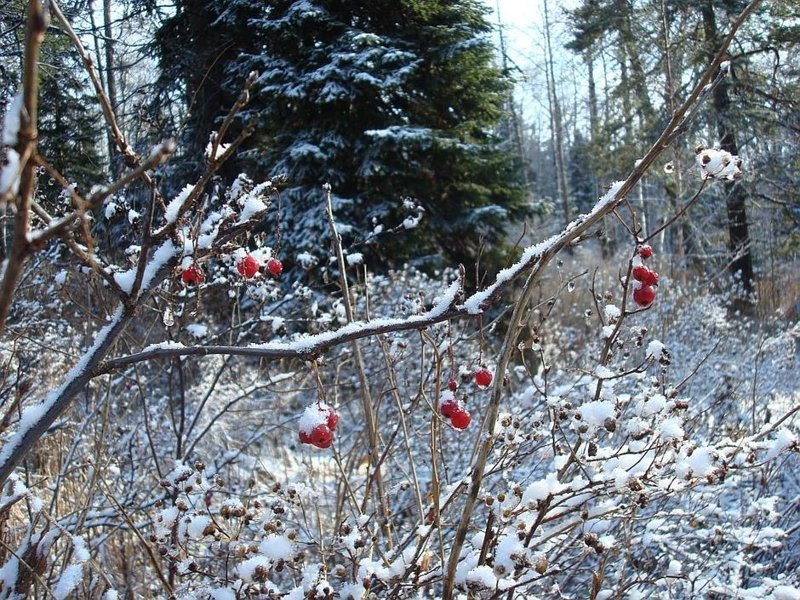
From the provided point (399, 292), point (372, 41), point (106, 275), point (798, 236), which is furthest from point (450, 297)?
point (798, 236)

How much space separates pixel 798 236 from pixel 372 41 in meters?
6.90

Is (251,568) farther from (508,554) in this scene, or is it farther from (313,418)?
(508,554)

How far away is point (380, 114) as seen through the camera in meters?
7.27

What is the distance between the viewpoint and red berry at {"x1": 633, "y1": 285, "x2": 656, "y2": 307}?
1.40 metres

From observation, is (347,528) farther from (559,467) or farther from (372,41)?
(372,41)

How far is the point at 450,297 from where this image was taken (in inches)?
42.4

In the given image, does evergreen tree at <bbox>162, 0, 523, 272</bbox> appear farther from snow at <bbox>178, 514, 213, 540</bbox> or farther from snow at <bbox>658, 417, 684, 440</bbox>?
snow at <bbox>658, 417, 684, 440</bbox>

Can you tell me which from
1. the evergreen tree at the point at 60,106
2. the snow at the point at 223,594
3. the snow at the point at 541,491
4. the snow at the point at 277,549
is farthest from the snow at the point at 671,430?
the evergreen tree at the point at 60,106

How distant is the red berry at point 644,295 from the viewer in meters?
1.40

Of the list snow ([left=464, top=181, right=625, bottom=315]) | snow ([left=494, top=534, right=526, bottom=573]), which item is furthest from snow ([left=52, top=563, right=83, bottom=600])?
snow ([left=464, top=181, right=625, bottom=315])

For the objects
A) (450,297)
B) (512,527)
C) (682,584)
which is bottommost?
(682,584)

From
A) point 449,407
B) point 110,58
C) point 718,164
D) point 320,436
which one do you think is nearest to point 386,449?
point 449,407


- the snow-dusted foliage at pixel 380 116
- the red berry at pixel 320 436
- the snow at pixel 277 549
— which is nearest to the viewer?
the red berry at pixel 320 436

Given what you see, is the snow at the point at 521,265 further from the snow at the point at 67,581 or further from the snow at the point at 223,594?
the snow at the point at 67,581
